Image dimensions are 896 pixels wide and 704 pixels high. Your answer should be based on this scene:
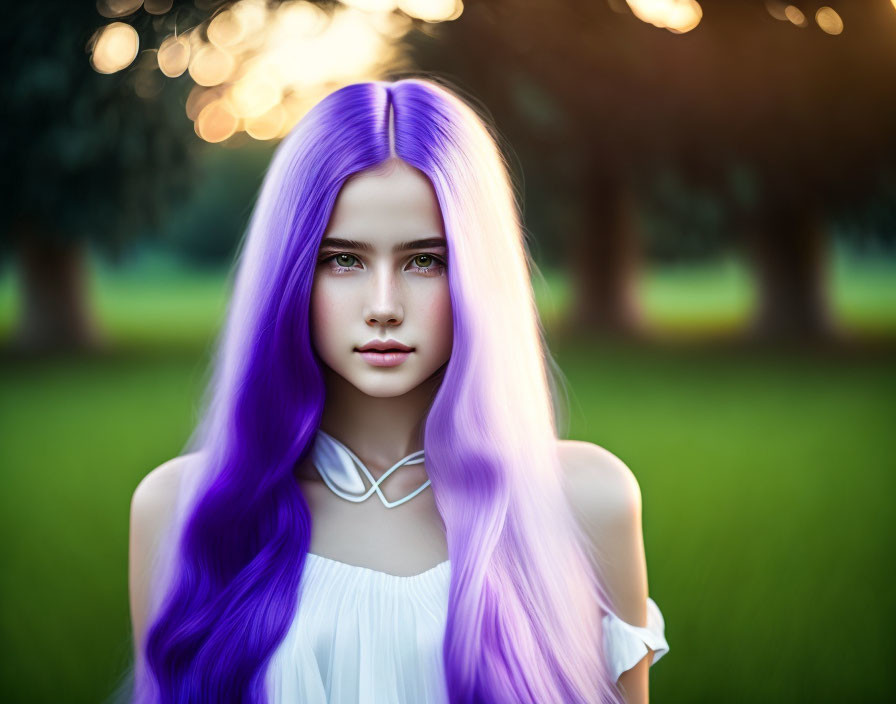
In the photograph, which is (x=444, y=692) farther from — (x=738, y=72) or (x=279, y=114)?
(x=738, y=72)

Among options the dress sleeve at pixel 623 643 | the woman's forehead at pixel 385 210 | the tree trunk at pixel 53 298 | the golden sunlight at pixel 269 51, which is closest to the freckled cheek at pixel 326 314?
the woman's forehead at pixel 385 210

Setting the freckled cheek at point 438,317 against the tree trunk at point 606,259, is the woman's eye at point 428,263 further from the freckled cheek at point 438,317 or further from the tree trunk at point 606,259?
the tree trunk at point 606,259

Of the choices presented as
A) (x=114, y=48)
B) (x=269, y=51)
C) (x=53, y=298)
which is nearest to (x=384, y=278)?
(x=269, y=51)

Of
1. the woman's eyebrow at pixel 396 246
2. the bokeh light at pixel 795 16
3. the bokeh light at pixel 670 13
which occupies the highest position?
the bokeh light at pixel 670 13

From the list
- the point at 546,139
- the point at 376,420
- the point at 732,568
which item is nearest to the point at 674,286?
the point at 546,139

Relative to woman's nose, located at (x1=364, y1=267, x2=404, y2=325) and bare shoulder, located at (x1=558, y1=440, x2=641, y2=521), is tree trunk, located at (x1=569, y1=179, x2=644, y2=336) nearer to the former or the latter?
bare shoulder, located at (x1=558, y1=440, x2=641, y2=521)

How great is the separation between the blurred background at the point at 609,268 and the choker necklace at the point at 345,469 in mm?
2011

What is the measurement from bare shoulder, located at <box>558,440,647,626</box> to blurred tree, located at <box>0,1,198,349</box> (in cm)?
361

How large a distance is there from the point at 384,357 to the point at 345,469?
286 millimetres

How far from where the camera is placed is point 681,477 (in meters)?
4.11

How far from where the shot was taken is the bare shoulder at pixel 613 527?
157cm

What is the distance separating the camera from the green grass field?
3.27 m

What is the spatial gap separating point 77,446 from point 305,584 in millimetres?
3411

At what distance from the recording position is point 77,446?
4.38 m
